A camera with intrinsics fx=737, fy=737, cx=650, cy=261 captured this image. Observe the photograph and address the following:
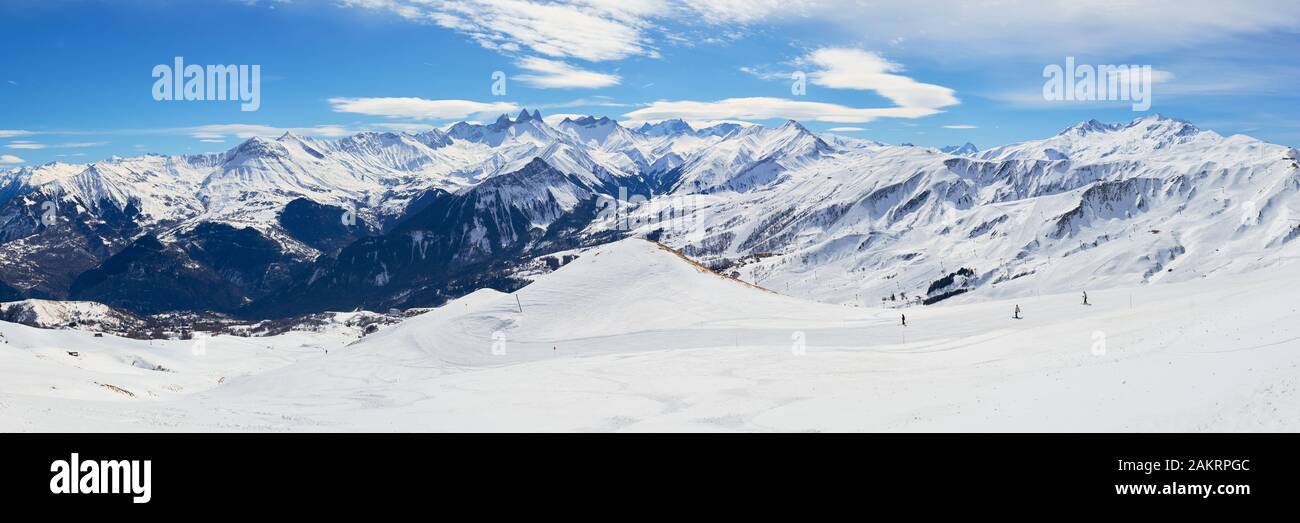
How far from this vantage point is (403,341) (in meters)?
59.0

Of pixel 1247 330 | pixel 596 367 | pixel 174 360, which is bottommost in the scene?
pixel 174 360

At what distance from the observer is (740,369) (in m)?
42.1

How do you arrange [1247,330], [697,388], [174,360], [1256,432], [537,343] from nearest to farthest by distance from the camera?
[1256,432], [1247,330], [697,388], [537,343], [174,360]

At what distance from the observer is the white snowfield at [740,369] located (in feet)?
83.9

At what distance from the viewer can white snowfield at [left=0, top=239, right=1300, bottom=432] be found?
25.6 m
